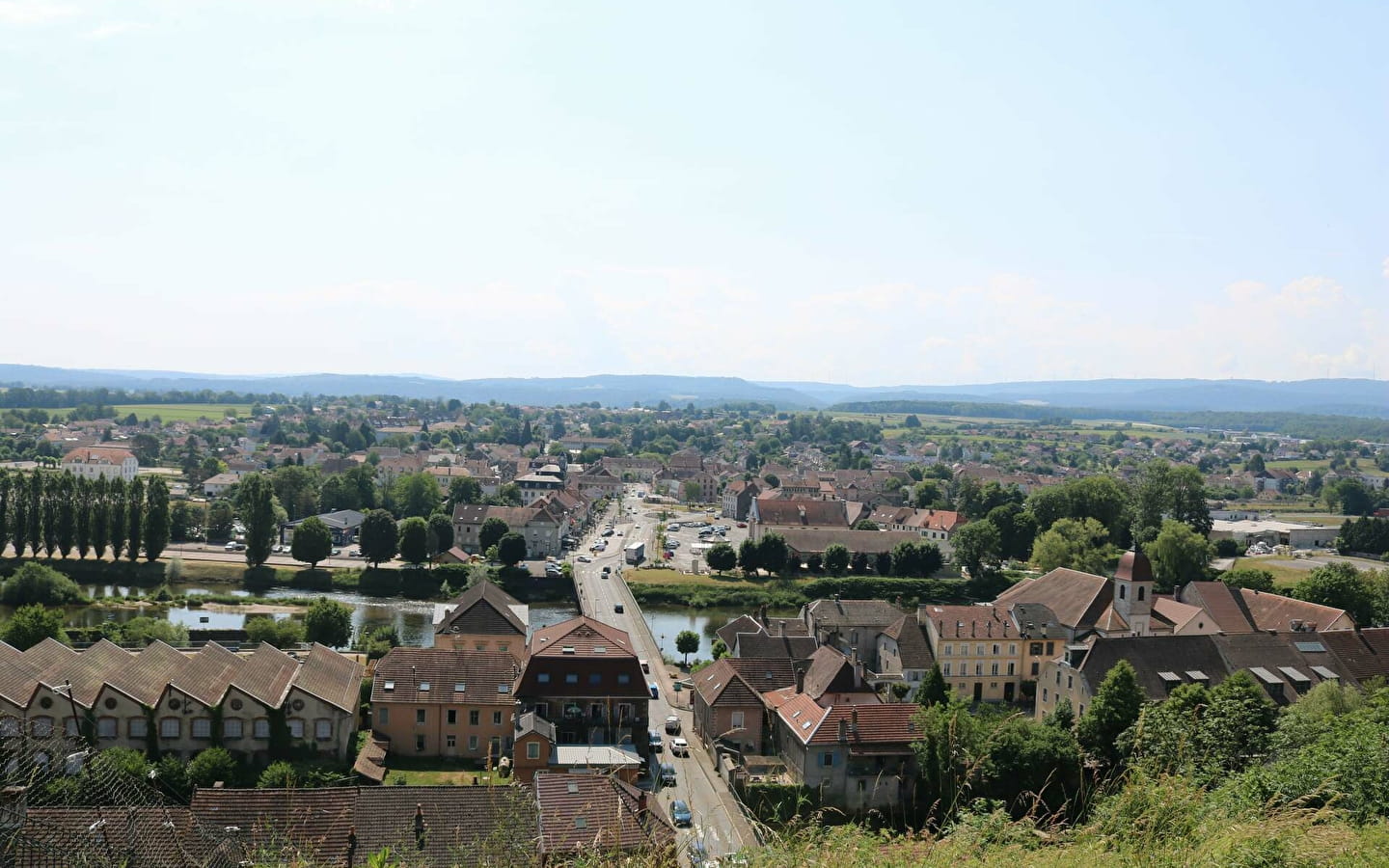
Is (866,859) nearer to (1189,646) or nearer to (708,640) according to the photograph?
(1189,646)

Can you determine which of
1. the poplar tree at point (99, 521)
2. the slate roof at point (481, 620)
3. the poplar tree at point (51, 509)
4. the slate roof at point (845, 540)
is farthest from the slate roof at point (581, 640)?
the poplar tree at point (51, 509)

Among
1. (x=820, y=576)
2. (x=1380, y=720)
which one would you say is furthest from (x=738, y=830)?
(x=820, y=576)

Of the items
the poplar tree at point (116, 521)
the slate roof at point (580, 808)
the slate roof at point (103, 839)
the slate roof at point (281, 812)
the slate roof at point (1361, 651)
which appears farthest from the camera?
the poplar tree at point (116, 521)

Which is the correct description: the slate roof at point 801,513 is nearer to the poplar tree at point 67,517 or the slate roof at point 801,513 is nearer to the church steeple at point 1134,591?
the church steeple at point 1134,591

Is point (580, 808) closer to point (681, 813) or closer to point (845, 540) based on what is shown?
point (681, 813)

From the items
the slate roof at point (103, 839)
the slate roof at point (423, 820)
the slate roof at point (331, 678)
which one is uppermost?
the slate roof at point (103, 839)

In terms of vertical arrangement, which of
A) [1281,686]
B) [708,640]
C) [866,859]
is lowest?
[708,640]
